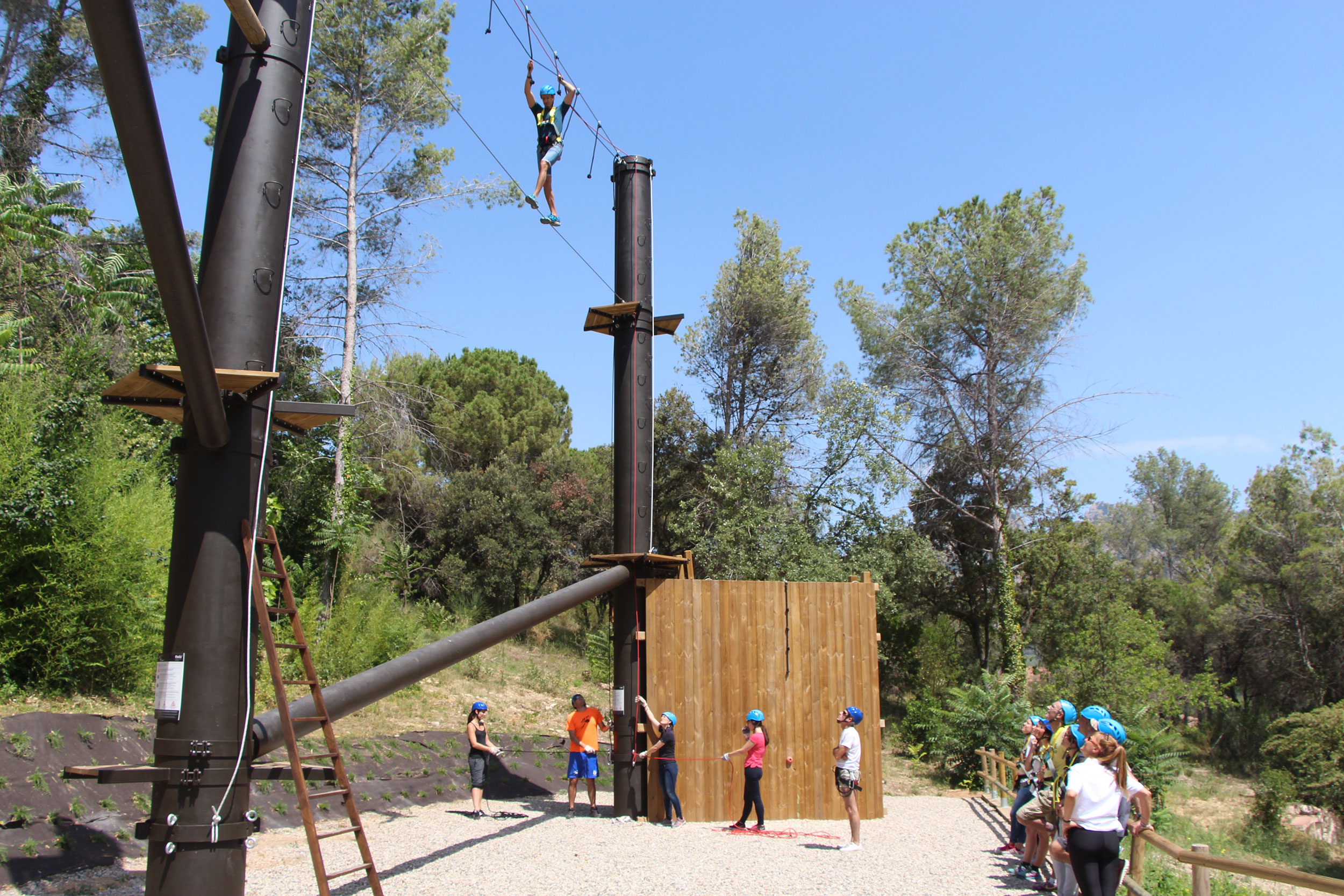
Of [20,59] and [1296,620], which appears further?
[1296,620]

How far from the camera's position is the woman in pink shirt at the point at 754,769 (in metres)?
9.65

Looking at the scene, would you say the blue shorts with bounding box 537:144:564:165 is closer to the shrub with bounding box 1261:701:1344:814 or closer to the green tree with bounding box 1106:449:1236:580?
the shrub with bounding box 1261:701:1344:814

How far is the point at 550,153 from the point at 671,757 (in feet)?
24.6

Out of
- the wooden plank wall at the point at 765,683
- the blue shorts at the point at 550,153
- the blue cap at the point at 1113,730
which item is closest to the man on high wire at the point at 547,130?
the blue shorts at the point at 550,153

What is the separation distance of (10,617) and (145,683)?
1.98 meters

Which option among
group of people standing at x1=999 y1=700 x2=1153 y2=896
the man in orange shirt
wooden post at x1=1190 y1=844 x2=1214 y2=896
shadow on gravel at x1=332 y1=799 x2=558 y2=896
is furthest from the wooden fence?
the man in orange shirt

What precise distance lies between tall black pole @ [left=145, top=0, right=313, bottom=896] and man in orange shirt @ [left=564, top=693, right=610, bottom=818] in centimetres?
620

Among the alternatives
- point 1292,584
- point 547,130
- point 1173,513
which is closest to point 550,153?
point 547,130

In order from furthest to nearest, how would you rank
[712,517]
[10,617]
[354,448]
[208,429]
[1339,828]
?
[712,517] → [1339,828] → [354,448] → [10,617] → [208,429]

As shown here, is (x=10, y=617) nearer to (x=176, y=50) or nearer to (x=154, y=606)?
(x=154, y=606)

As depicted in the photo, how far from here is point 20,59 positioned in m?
22.6

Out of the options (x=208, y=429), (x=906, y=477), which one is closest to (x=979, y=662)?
(x=906, y=477)

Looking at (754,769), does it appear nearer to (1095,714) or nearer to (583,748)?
(583,748)

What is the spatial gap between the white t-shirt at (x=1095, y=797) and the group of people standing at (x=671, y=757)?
3570 mm
